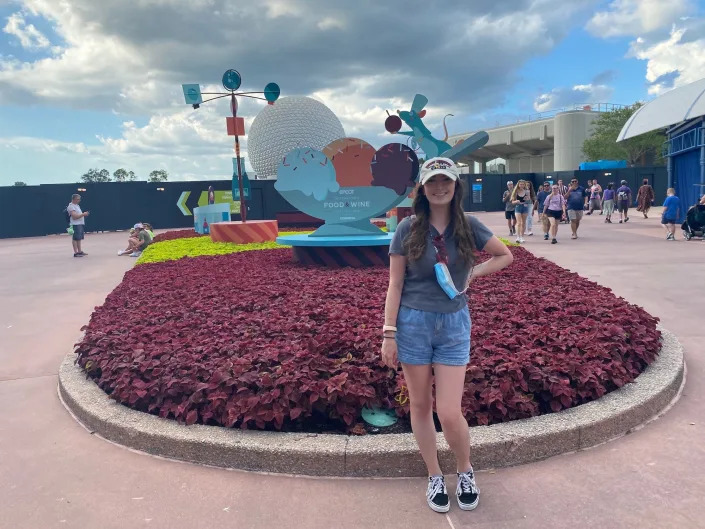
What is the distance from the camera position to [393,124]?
39.3 feet

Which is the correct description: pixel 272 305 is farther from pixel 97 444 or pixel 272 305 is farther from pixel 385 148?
pixel 385 148

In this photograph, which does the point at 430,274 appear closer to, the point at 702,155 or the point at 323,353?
the point at 323,353

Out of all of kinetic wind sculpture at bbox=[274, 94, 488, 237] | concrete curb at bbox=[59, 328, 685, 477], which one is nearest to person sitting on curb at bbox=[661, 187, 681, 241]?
kinetic wind sculpture at bbox=[274, 94, 488, 237]

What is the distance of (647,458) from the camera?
9.96 feet

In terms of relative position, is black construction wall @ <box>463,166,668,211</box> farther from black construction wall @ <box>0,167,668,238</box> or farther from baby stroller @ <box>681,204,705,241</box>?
baby stroller @ <box>681,204,705,241</box>

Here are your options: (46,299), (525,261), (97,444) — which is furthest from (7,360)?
(525,261)

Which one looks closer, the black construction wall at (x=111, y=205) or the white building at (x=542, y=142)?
the black construction wall at (x=111, y=205)

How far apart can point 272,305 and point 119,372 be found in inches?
84.2

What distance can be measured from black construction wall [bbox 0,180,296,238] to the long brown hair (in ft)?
77.5

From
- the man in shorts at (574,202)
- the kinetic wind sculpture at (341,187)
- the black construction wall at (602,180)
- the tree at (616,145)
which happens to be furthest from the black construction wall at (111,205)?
the tree at (616,145)

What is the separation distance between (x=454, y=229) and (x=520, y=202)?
39.1 ft

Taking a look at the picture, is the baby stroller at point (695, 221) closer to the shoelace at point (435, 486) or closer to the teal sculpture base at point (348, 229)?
the teal sculpture base at point (348, 229)

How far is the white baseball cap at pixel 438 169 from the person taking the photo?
245 cm

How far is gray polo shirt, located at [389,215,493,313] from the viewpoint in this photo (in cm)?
249
